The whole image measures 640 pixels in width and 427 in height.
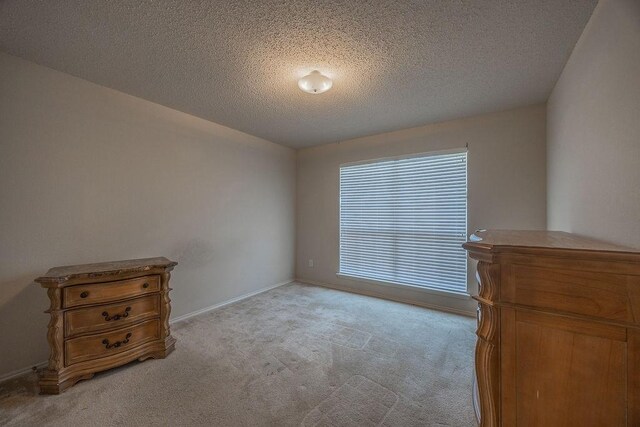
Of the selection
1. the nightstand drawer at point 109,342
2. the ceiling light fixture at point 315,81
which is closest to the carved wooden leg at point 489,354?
the ceiling light fixture at point 315,81

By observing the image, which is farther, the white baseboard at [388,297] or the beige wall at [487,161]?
the white baseboard at [388,297]

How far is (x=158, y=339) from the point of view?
224cm

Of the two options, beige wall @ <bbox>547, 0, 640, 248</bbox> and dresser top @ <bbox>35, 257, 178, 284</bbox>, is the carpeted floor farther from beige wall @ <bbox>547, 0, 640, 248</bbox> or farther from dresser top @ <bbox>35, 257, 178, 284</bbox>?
beige wall @ <bbox>547, 0, 640, 248</bbox>

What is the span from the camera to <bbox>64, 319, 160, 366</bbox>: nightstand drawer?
187 cm

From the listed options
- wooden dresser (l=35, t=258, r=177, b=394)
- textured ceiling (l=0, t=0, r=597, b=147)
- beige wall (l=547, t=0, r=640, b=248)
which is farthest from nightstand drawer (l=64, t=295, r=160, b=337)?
beige wall (l=547, t=0, r=640, b=248)

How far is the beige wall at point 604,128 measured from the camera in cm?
110

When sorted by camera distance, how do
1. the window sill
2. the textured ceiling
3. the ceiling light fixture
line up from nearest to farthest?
1. the textured ceiling
2. the ceiling light fixture
3. the window sill

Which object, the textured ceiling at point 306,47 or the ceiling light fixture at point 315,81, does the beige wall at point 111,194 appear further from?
the ceiling light fixture at point 315,81

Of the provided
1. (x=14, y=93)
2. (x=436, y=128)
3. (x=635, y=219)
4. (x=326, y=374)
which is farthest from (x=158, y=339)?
(x=436, y=128)

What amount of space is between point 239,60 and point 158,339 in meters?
2.50

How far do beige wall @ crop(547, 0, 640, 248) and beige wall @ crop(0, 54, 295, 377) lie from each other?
11.8 feet

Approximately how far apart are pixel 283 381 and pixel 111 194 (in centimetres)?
241

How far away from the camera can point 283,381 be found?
1896mm

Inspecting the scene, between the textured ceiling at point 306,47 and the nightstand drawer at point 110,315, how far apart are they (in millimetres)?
1992
